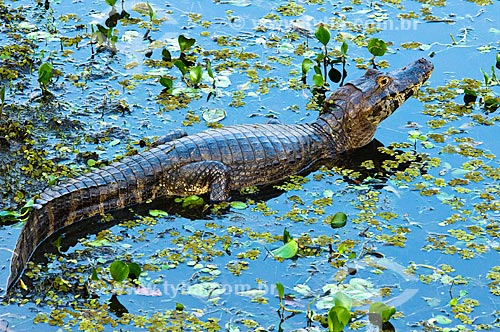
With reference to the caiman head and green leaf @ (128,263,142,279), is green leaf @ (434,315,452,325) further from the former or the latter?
the caiman head

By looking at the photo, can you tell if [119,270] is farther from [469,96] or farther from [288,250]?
[469,96]

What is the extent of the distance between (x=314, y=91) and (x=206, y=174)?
207cm

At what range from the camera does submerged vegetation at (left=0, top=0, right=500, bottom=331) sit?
6363 millimetres

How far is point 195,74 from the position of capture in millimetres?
9164

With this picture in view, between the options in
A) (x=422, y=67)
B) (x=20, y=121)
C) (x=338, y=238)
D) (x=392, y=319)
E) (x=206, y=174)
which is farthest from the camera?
(x=422, y=67)

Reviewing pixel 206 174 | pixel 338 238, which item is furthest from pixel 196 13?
pixel 338 238

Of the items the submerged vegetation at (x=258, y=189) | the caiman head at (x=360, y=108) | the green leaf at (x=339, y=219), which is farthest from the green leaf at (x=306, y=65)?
the green leaf at (x=339, y=219)

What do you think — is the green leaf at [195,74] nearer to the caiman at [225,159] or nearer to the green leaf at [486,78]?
the caiman at [225,159]

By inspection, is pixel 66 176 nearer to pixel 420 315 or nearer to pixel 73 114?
pixel 73 114

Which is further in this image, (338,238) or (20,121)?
(20,121)

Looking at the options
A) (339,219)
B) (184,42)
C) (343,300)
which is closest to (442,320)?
(343,300)

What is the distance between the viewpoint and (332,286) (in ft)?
21.4

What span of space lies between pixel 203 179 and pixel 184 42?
92.6 inches

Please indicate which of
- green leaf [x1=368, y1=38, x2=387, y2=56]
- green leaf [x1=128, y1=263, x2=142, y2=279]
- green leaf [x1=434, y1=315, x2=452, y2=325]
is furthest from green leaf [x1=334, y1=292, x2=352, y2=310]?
green leaf [x1=368, y1=38, x2=387, y2=56]
